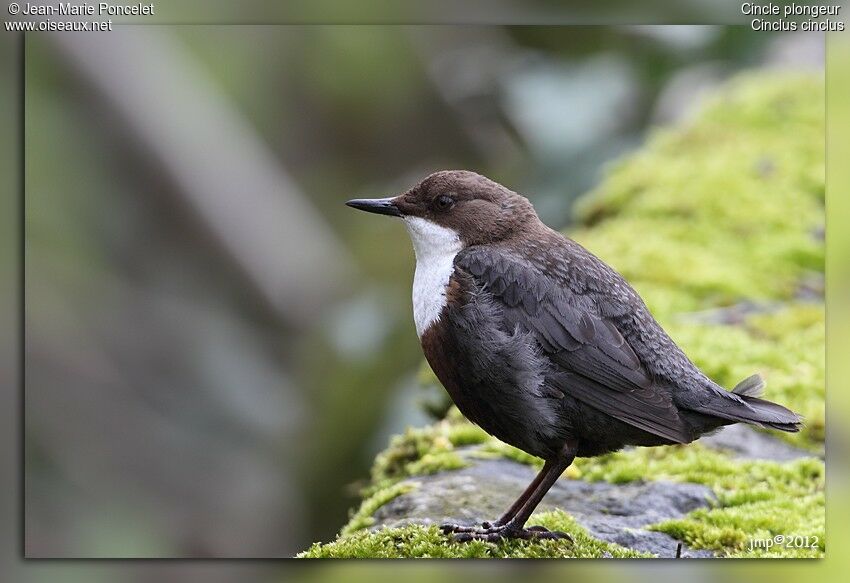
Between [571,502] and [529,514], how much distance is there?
19.1 inches

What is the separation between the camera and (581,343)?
343 centimetres

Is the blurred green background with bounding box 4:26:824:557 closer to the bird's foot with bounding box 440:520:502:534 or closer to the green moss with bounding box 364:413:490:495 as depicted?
the green moss with bounding box 364:413:490:495

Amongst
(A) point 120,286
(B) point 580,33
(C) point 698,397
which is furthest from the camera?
(A) point 120,286

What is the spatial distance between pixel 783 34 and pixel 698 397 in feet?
6.28

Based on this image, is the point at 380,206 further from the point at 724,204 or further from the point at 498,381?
the point at 724,204

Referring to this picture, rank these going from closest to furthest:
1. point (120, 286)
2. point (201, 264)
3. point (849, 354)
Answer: point (849, 354) < point (120, 286) < point (201, 264)

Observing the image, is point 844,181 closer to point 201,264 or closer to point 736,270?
point 736,270

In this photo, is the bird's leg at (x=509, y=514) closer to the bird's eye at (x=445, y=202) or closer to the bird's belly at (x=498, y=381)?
the bird's belly at (x=498, y=381)

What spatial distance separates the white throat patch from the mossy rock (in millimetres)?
655

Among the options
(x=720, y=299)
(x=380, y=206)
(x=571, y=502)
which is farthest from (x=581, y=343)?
(x=720, y=299)

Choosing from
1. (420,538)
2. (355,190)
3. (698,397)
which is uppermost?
(355,190)

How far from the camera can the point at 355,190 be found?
18.1 feet

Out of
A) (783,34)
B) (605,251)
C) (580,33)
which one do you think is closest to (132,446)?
(605,251)

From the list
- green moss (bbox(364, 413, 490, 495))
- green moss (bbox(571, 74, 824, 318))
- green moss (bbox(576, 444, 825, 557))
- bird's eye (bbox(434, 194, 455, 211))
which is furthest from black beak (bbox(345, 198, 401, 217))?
green moss (bbox(571, 74, 824, 318))
